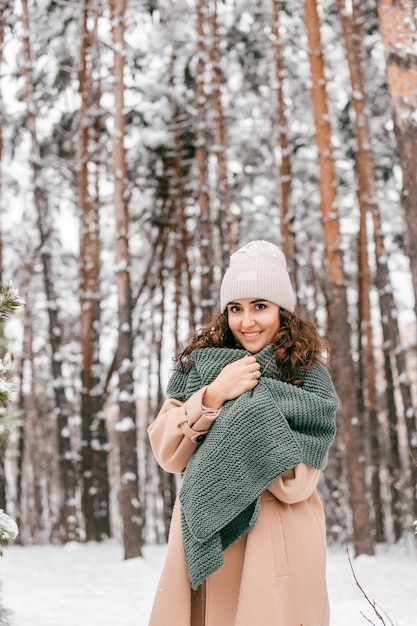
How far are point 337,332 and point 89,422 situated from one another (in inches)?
216

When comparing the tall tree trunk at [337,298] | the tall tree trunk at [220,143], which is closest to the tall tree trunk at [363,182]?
the tall tree trunk at [337,298]

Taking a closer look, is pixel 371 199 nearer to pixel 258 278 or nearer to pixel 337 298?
pixel 337 298

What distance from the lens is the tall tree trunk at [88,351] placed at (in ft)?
39.9

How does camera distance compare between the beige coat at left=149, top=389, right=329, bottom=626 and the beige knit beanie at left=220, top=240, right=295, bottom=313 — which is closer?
the beige coat at left=149, top=389, right=329, bottom=626

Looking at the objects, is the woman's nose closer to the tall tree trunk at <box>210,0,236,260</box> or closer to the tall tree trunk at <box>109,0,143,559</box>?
the tall tree trunk at <box>109,0,143,559</box>

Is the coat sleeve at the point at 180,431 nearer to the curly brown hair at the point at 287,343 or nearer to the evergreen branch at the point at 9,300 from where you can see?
the curly brown hair at the point at 287,343

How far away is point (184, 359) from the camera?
95.6 inches

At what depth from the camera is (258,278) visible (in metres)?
2.28

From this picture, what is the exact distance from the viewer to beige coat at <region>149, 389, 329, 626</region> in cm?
195

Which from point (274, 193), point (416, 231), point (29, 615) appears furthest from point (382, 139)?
point (29, 615)

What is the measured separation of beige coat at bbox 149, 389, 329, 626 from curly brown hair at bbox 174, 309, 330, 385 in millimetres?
302

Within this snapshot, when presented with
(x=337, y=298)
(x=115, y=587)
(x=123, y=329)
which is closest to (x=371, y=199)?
(x=337, y=298)

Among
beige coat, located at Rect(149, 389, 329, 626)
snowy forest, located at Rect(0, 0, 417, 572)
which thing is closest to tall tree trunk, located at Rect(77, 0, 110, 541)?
snowy forest, located at Rect(0, 0, 417, 572)

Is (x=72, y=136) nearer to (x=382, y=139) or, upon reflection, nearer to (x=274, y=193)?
(x=274, y=193)
